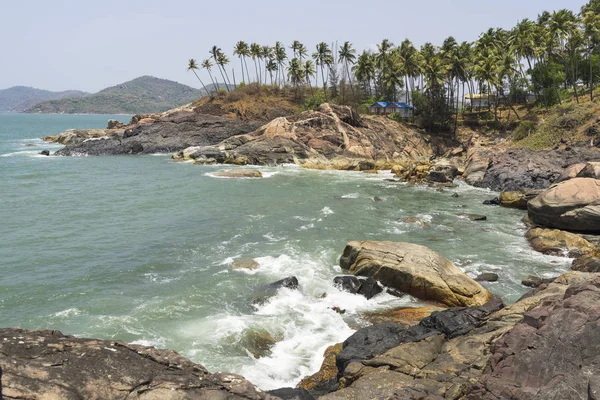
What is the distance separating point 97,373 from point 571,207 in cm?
3082

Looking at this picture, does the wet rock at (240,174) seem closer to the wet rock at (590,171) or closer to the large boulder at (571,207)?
the large boulder at (571,207)

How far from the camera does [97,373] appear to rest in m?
7.07

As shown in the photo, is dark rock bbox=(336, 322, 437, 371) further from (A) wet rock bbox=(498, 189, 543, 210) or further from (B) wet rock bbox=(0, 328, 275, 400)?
(A) wet rock bbox=(498, 189, 543, 210)

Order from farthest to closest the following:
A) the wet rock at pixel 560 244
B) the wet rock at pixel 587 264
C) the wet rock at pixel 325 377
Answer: the wet rock at pixel 560 244, the wet rock at pixel 587 264, the wet rock at pixel 325 377

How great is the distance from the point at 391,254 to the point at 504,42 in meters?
78.0

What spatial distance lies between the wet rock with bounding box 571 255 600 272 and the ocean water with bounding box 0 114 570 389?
3.53ft

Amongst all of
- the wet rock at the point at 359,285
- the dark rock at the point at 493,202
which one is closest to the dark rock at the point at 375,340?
the wet rock at the point at 359,285

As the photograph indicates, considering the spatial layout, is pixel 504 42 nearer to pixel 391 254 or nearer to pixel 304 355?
pixel 391 254

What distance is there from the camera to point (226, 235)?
1167 inches

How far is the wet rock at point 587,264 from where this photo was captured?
2089 centimetres

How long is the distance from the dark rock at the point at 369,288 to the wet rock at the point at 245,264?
6401mm

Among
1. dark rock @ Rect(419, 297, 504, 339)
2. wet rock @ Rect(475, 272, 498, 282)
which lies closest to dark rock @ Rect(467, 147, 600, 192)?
wet rock @ Rect(475, 272, 498, 282)

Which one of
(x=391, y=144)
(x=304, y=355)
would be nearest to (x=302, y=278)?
(x=304, y=355)

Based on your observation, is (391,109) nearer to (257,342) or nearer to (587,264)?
(587,264)
